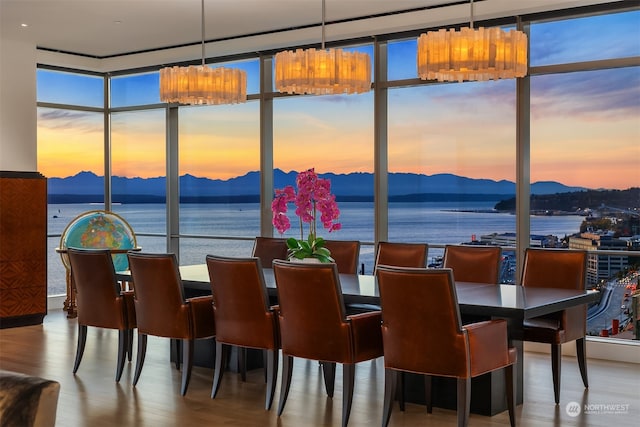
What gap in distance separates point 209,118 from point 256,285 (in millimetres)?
6447

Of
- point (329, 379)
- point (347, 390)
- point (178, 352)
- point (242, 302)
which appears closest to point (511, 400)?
point (347, 390)

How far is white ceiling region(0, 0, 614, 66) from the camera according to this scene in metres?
7.48

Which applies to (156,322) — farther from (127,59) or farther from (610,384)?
(127,59)

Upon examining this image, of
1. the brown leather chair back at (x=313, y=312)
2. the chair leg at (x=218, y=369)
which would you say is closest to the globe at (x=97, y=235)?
the chair leg at (x=218, y=369)

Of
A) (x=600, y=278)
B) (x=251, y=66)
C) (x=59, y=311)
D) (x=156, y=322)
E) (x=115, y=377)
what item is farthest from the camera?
(x=251, y=66)

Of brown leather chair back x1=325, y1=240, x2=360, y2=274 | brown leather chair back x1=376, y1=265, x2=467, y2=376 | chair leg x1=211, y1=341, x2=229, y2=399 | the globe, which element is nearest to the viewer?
brown leather chair back x1=376, y1=265, x2=467, y2=376

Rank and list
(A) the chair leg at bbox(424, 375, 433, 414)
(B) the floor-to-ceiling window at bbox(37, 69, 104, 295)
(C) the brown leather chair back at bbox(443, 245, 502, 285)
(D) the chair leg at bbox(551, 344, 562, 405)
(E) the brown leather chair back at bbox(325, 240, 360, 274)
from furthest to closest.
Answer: (B) the floor-to-ceiling window at bbox(37, 69, 104, 295)
(E) the brown leather chair back at bbox(325, 240, 360, 274)
(C) the brown leather chair back at bbox(443, 245, 502, 285)
(D) the chair leg at bbox(551, 344, 562, 405)
(A) the chair leg at bbox(424, 375, 433, 414)

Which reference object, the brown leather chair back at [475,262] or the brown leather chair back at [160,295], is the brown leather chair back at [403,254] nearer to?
the brown leather chair back at [475,262]

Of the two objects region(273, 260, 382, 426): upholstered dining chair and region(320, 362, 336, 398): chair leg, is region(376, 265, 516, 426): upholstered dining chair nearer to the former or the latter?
region(273, 260, 382, 426): upholstered dining chair

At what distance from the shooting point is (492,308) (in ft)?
15.7

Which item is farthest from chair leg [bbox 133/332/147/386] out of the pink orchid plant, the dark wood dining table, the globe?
the globe

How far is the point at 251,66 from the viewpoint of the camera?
1062cm

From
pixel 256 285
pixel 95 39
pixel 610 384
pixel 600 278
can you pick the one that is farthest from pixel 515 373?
pixel 95 39

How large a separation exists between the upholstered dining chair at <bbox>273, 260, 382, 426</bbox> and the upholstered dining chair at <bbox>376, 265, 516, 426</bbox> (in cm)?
25
